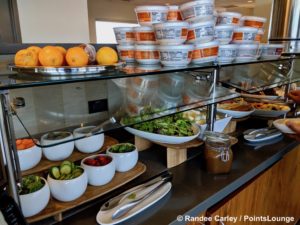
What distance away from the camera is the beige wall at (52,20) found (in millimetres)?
1753

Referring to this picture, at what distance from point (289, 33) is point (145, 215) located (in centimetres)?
184

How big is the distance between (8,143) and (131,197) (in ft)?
1.19

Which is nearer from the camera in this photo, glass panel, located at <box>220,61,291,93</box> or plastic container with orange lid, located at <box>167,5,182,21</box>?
plastic container with orange lid, located at <box>167,5,182,21</box>

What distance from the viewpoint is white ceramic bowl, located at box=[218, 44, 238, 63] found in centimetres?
95

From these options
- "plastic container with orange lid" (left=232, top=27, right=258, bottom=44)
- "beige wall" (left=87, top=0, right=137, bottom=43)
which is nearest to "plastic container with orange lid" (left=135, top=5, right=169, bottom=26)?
"plastic container with orange lid" (left=232, top=27, right=258, bottom=44)

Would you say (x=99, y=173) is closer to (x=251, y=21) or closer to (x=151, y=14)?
(x=151, y=14)

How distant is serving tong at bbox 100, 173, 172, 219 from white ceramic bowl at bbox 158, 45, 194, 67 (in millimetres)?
391

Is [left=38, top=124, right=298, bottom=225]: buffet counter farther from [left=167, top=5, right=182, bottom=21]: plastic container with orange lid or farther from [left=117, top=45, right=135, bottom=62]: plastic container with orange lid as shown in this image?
[left=167, top=5, right=182, bottom=21]: plastic container with orange lid

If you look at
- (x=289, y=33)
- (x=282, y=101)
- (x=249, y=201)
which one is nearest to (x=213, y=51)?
(x=249, y=201)

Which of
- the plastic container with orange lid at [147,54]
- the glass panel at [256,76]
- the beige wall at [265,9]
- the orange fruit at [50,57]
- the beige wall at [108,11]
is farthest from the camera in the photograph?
the beige wall at [108,11]

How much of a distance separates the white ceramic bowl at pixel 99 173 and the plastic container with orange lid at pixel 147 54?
0.36 metres

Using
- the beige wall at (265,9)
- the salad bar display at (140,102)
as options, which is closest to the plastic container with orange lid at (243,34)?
the salad bar display at (140,102)

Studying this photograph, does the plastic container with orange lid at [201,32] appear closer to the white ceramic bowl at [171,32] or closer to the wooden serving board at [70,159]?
the white ceramic bowl at [171,32]

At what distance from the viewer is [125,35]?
0.89 metres
